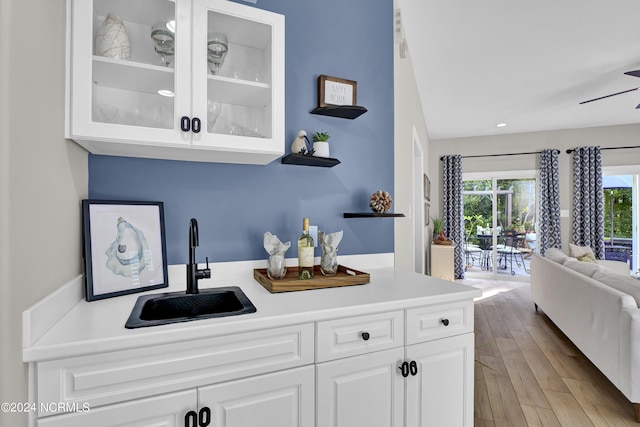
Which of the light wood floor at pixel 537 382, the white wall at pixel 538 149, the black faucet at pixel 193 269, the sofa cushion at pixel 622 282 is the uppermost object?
the white wall at pixel 538 149

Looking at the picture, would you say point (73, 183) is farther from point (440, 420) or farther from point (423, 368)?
point (440, 420)

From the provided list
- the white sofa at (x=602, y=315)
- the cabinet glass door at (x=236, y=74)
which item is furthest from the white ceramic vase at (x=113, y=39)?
the white sofa at (x=602, y=315)

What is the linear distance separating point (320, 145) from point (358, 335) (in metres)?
0.96

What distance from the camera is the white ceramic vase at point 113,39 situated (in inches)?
46.8

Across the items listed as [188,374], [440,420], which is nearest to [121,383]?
[188,374]

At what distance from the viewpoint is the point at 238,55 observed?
57.3 inches

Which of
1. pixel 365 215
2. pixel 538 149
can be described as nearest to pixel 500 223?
pixel 538 149

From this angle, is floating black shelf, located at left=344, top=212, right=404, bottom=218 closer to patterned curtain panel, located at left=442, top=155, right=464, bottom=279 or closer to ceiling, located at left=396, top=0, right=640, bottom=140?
ceiling, located at left=396, top=0, right=640, bottom=140

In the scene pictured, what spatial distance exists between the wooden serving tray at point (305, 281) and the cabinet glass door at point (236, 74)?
58 cm

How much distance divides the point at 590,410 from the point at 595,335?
22.8 inches

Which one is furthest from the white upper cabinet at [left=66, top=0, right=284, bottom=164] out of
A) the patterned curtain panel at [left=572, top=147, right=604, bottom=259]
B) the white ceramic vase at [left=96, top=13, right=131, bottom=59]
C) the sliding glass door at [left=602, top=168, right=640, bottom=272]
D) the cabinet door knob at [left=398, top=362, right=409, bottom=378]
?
the sliding glass door at [left=602, top=168, right=640, bottom=272]

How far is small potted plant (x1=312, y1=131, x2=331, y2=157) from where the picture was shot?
1.72 m

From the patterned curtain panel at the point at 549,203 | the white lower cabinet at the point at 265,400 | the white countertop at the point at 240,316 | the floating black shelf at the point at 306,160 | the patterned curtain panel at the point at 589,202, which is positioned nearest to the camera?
the white countertop at the point at 240,316

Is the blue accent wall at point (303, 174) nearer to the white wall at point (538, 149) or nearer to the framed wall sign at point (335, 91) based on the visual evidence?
the framed wall sign at point (335, 91)
